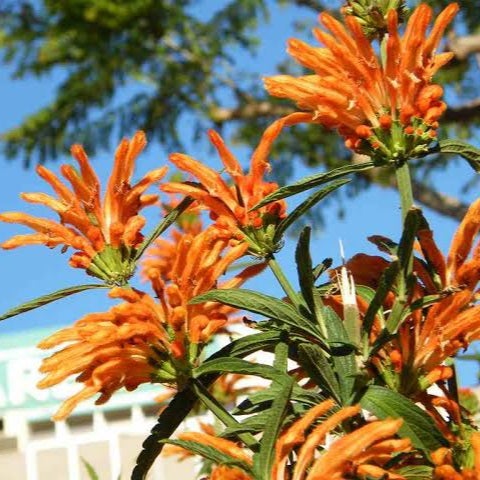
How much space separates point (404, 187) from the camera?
964 mm

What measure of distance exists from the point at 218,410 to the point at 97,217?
9.9 inches

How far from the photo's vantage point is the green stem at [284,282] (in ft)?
3.22

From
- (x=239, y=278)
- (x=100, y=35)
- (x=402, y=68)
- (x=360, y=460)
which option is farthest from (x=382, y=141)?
(x=100, y=35)

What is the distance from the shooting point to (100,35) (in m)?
11.8

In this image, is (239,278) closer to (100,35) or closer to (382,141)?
(382,141)

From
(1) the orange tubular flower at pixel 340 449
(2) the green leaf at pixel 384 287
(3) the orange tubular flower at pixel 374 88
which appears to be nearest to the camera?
(1) the orange tubular flower at pixel 340 449

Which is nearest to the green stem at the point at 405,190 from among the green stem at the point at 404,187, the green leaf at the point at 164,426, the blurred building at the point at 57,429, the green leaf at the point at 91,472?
→ the green stem at the point at 404,187

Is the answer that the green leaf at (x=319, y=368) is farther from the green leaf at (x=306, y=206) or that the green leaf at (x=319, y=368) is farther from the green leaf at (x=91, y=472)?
the green leaf at (x=91, y=472)

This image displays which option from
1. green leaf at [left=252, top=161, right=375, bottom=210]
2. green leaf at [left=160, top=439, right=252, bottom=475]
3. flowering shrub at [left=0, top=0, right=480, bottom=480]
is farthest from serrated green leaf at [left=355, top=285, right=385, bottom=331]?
green leaf at [left=160, top=439, right=252, bottom=475]

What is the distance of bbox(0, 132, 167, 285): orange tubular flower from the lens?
106cm

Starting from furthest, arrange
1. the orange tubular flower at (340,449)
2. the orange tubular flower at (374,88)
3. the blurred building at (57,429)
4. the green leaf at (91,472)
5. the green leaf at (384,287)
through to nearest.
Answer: the blurred building at (57,429) < the green leaf at (91,472) < the orange tubular flower at (374,88) < the green leaf at (384,287) < the orange tubular flower at (340,449)

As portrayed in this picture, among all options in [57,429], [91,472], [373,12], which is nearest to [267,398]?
[373,12]

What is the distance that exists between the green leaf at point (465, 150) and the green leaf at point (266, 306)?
0.64 ft

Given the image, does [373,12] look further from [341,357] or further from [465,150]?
[341,357]
